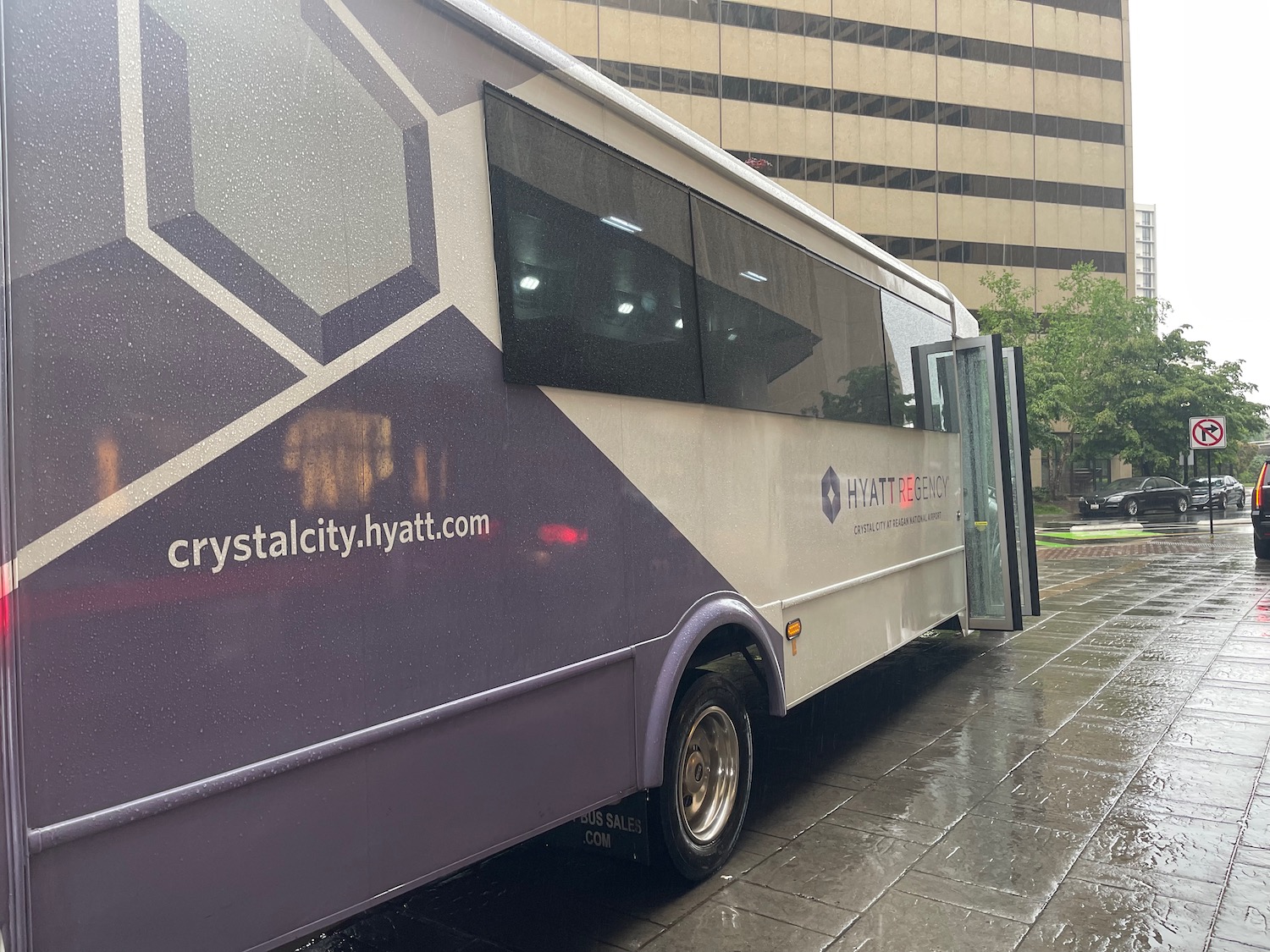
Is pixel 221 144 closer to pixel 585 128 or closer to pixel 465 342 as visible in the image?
pixel 465 342

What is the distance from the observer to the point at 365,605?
2.46 m

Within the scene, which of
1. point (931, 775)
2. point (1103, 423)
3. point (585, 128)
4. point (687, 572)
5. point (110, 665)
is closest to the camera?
point (110, 665)

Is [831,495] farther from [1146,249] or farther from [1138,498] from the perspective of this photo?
[1146,249]

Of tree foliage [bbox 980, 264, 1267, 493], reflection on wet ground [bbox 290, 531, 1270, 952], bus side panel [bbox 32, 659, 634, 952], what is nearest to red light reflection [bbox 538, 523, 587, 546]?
bus side panel [bbox 32, 659, 634, 952]

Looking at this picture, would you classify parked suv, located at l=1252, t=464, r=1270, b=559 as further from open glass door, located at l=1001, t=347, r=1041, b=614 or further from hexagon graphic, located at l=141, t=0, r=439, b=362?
hexagon graphic, located at l=141, t=0, r=439, b=362

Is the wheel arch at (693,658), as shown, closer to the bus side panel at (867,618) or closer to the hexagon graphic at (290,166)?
the bus side panel at (867,618)

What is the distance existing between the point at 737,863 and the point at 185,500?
3.03 metres

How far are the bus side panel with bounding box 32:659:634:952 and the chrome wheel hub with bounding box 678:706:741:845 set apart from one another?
2.56ft

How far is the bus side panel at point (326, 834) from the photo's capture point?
1.93 meters

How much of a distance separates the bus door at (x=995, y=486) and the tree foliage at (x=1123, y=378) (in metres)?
27.0

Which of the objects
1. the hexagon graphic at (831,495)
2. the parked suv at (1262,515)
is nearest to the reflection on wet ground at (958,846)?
the hexagon graphic at (831,495)

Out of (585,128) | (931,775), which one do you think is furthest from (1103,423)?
(585,128)

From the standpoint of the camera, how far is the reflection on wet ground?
137 inches

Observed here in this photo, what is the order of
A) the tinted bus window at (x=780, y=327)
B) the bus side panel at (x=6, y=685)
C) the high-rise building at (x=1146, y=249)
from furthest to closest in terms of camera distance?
the high-rise building at (x=1146, y=249) → the tinted bus window at (x=780, y=327) → the bus side panel at (x=6, y=685)
